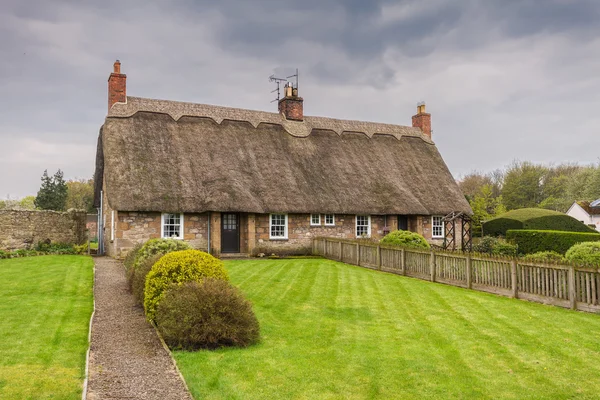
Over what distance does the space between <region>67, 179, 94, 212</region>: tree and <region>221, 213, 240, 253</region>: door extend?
1262 inches

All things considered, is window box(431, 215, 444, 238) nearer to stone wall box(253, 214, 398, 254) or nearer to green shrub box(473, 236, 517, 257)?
green shrub box(473, 236, 517, 257)

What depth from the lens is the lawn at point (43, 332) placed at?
22.2ft

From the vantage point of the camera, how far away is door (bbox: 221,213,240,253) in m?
24.5

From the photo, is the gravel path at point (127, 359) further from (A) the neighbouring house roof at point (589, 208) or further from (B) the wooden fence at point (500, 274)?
(A) the neighbouring house roof at point (589, 208)

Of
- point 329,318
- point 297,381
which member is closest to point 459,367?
point 297,381

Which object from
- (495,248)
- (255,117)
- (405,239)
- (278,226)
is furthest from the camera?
(255,117)

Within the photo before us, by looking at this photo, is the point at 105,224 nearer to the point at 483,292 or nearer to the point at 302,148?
the point at 302,148

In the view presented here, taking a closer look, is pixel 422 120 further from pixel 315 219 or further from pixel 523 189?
pixel 523 189

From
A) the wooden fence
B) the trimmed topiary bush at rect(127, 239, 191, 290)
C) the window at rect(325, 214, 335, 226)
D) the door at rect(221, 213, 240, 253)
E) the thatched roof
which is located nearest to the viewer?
the wooden fence

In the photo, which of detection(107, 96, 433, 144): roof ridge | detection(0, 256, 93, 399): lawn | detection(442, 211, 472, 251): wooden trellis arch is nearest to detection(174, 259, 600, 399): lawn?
detection(0, 256, 93, 399): lawn

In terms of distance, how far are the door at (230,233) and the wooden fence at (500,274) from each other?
24.0ft

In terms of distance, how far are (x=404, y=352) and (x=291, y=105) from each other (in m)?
23.7

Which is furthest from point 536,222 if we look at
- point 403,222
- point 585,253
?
point 585,253

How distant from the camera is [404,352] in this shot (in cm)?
820
